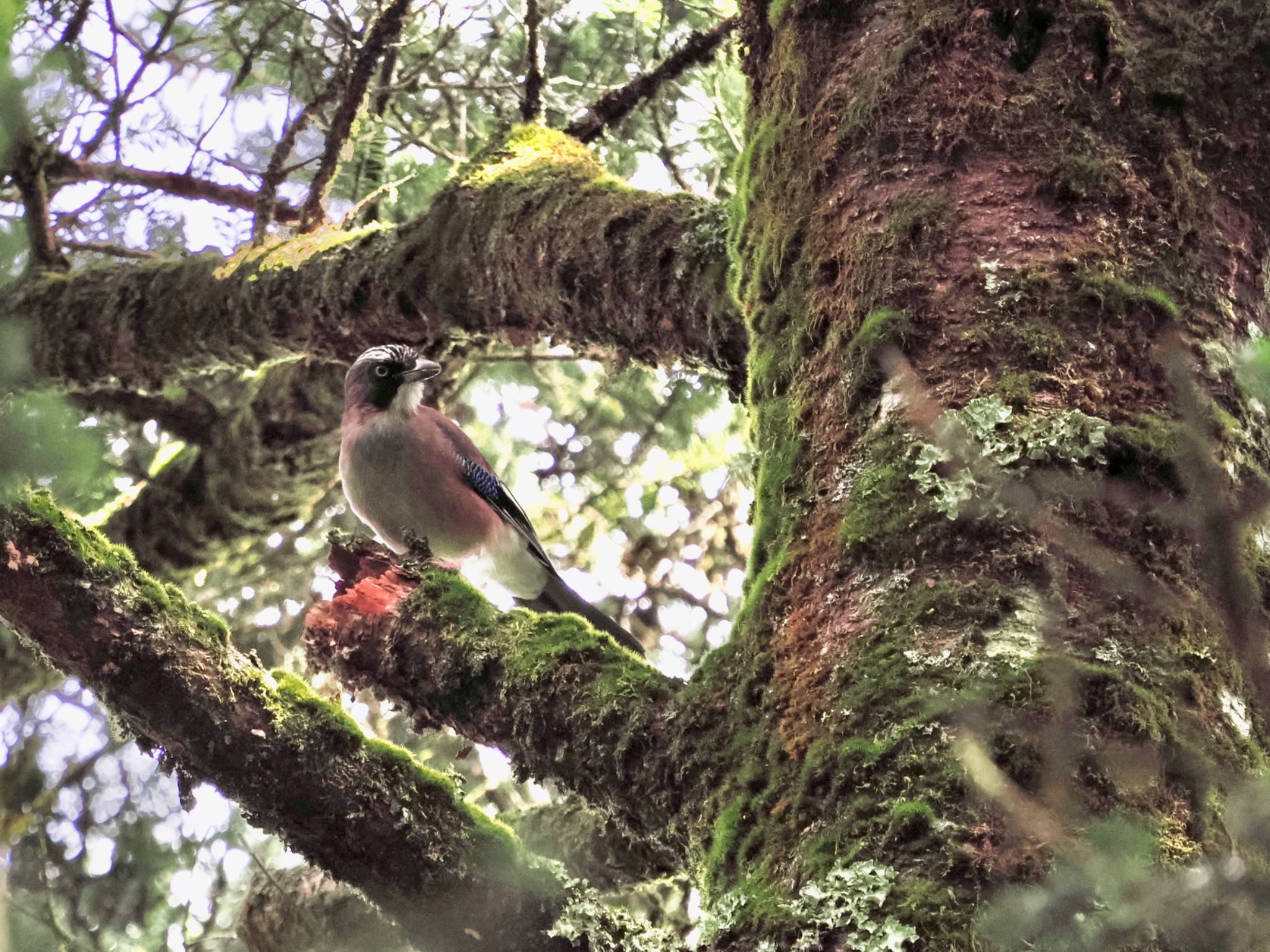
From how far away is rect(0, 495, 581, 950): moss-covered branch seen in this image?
2977 millimetres

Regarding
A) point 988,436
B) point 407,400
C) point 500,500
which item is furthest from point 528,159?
point 988,436

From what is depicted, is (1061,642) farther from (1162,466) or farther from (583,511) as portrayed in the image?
(583,511)

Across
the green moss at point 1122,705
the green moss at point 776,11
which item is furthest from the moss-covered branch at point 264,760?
the green moss at point 776,11

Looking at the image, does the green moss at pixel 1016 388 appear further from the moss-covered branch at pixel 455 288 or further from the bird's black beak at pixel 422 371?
the bird's black beak at pixel 422 371

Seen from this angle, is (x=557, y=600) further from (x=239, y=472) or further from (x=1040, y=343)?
(x=1040, y=343)

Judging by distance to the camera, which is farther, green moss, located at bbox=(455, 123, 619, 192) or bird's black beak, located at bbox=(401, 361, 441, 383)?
bird's black beak, located at bbox=(401, 361, 441, 383)

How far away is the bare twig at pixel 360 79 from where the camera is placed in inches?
225

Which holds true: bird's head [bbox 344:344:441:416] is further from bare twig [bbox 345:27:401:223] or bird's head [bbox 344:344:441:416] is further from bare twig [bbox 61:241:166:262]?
bare twig [bbox 61:241:166:262]

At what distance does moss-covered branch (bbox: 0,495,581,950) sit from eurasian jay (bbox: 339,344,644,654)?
303cm

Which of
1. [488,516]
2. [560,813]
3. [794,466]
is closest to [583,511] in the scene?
[488,516]

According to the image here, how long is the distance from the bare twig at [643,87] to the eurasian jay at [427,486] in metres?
1.37

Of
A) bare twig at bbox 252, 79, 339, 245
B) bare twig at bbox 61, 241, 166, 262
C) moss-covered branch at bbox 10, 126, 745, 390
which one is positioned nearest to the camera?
moss-covered branch at bbox 10, 126, 745, 390

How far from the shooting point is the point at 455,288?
17.8 feet

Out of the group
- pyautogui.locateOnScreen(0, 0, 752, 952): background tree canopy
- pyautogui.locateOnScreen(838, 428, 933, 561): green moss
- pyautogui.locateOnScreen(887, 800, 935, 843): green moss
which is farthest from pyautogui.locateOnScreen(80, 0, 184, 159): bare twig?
pyautogui.locateOnScreen(887, 800, 935, 843): green moss
